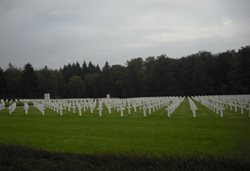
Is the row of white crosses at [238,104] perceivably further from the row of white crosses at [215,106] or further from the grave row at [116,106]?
the grave row at [116,106]

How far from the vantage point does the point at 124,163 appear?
6738 millimetres

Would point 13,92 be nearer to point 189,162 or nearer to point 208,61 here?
point 208,61

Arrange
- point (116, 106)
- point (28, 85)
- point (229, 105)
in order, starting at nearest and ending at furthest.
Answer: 1. point (229, 105)
2. point (116, 106)
3. point (28, 85)

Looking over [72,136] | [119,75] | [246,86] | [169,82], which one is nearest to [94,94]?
[119,75]

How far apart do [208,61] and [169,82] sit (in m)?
11.5

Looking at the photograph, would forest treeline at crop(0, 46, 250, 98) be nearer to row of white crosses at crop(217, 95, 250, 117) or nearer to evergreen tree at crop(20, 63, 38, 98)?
evergreen tree at crop(20, 63, 38, 98)

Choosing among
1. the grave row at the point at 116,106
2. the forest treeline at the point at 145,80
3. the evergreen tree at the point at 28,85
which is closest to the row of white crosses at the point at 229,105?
the grave row at the point at 116,106

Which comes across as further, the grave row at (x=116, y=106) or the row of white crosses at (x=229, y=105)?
the grave row at (x=116, y=106)

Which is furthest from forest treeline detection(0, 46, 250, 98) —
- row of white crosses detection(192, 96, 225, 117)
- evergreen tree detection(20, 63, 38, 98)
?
row of white crosses detection(192, 96, 225, 117)

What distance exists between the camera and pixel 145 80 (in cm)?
9338

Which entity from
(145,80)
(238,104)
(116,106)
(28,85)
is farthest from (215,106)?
(145,80)

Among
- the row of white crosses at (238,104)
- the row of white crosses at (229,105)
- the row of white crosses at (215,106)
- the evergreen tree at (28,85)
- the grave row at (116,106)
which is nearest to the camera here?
the row of white crosses at (215,106)

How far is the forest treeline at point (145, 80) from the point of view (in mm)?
82938

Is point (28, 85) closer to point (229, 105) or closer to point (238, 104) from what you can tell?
point (229, 105)
